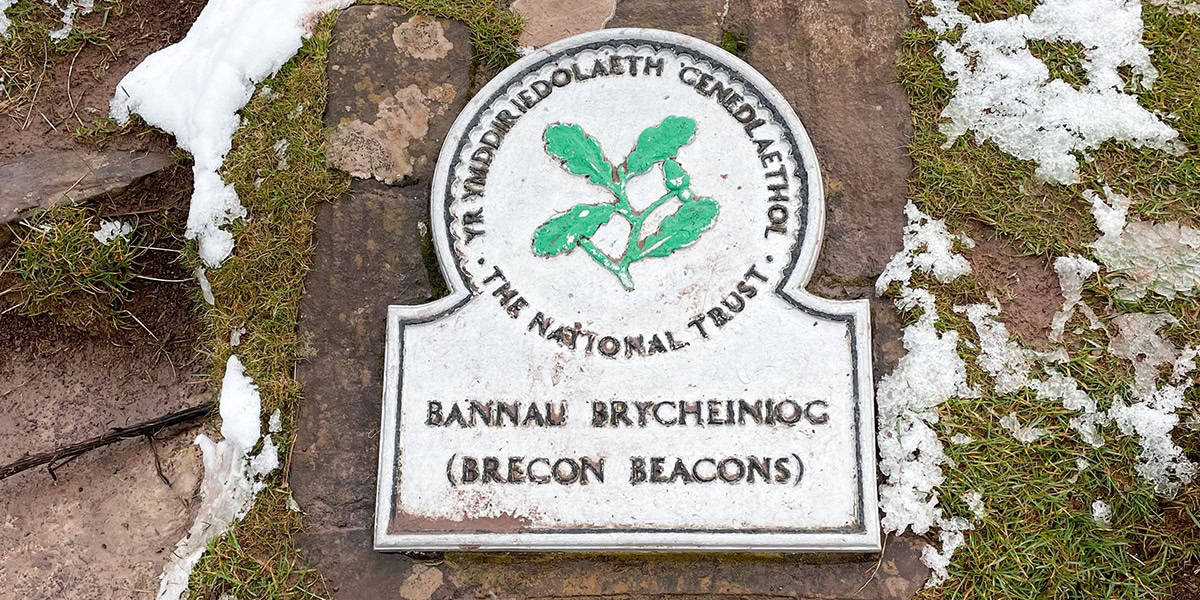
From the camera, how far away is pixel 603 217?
2.22 metres

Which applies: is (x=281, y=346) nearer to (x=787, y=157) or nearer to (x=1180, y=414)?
(x=787, y=157)

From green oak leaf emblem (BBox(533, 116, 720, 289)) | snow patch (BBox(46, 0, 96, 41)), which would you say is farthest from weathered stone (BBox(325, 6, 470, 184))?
snow patch (BBox(46, 0, 96, 41))

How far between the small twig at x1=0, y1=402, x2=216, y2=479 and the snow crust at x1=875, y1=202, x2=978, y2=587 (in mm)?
1824

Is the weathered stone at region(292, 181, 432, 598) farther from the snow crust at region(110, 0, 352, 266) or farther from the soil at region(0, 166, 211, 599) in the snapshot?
the soil at region(0, 166, 211, 599)

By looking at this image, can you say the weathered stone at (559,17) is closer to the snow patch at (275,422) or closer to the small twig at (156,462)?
the snow patch at (275,422)

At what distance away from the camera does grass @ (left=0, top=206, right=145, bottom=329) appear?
2578 millimetres

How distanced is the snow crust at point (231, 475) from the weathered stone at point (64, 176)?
2.55 feet

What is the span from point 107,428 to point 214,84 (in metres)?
1.07

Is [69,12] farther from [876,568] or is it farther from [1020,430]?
[1020,430]

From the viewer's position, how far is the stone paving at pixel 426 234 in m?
2.09

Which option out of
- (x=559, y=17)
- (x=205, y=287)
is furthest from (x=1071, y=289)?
(x=205, y=287)

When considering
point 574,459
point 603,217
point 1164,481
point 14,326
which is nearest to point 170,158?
point 14,326

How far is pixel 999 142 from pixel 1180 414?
2.68 ft

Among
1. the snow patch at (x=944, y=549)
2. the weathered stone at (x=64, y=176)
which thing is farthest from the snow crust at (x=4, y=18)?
the snow patch at (x=944, y=549)
